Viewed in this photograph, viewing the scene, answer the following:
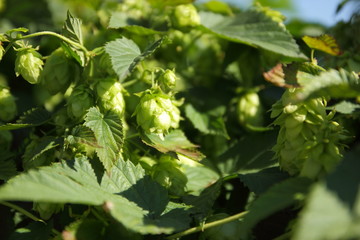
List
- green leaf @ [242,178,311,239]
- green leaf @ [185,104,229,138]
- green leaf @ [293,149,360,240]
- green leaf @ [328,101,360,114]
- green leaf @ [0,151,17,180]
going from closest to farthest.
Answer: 1. green leaf @ [293,149,360,240]
2. green leaf @ [242,178,311,239]
3. green leaf @ [328,101,360,114]
4. green leaf @ [0,151,17,180]
5. green leaf @ [185,104,229,138]

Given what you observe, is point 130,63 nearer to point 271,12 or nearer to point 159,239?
point 159,239

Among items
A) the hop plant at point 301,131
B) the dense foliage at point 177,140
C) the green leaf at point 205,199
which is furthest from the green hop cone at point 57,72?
the hop plant at point 301,131

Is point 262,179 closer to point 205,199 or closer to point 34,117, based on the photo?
point 205,199

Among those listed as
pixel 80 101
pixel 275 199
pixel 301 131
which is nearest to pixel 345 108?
pixel 301 131

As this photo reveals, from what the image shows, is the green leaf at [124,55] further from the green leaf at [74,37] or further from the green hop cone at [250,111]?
the green hop cone at [250,111]

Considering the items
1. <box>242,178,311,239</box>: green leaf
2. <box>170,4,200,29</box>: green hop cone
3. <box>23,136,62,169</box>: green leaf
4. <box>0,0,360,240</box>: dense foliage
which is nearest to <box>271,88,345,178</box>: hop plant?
<box>0,0,360,240</box>: dense foliage

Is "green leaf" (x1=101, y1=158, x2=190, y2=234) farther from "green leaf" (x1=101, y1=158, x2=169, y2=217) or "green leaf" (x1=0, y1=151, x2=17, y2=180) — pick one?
"green leaf" (x1=0, y1=151, x2=17, y2=180)
